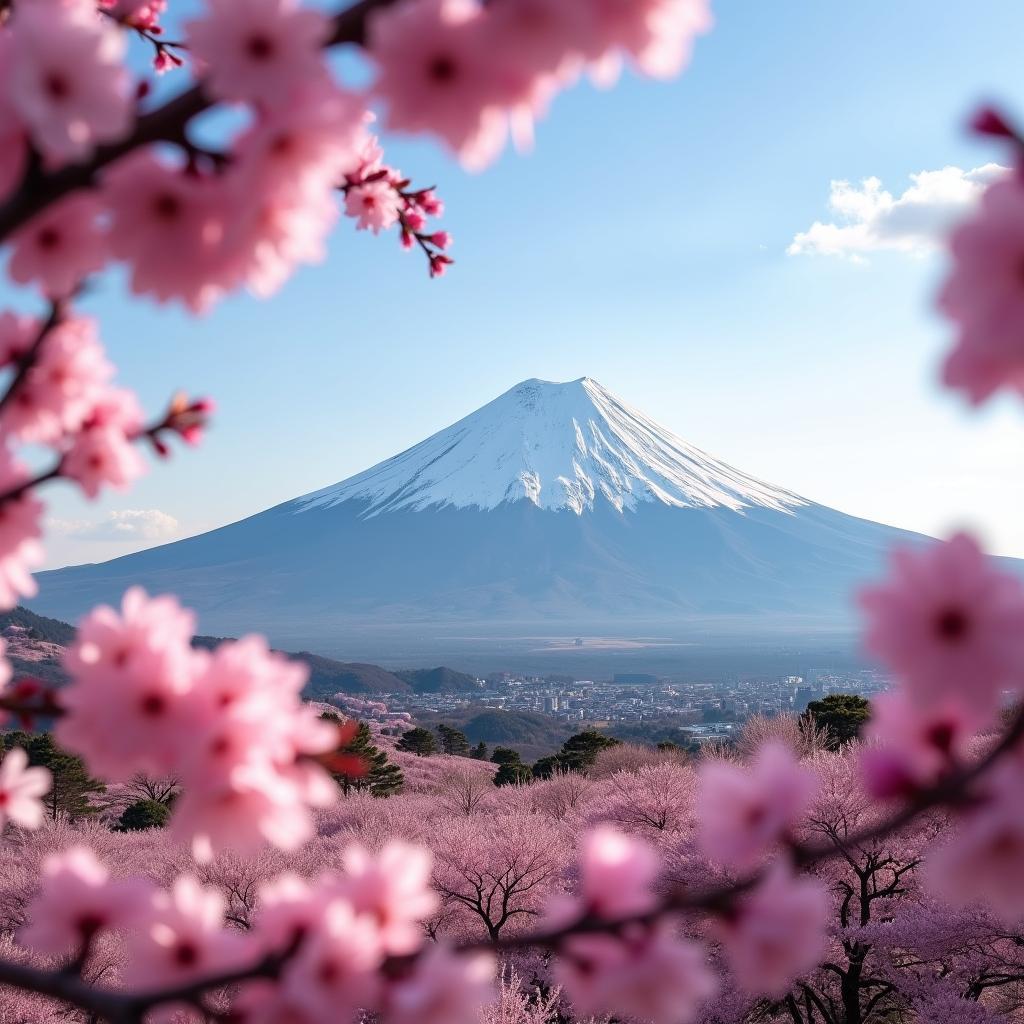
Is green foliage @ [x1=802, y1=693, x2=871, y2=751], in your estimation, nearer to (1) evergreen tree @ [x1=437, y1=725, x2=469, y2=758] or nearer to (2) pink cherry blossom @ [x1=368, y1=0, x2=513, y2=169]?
(1) evergreen tree @ [x1=437, y1=725, x2=469, y2=758]

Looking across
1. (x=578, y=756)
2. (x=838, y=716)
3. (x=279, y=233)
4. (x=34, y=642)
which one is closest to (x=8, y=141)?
(x=279, y=233)

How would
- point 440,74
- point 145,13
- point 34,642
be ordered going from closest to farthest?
point 440,74, point 145,13, point 34,642

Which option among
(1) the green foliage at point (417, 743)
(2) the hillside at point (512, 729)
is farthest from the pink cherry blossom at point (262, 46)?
(2) the hillside at point (512, 729)

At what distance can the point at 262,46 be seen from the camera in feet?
3.38

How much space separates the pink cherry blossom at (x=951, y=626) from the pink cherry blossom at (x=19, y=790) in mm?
1543

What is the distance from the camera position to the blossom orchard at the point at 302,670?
89cm

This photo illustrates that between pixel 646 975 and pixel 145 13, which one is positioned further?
pixel 145 13

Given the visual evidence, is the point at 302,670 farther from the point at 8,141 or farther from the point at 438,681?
the point at 438,681

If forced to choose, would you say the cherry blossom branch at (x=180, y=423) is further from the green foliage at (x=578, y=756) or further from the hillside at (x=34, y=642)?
the hillside at (x=34, y=642)

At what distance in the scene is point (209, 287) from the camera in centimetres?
119

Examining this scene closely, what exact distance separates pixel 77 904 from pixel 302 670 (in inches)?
21.3

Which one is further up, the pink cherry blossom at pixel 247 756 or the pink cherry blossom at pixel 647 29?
the pink cherry blossom at pixel 647 29

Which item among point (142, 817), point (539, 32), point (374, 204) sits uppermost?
point (374, 204)

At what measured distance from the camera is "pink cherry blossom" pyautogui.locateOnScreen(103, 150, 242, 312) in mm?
1114
